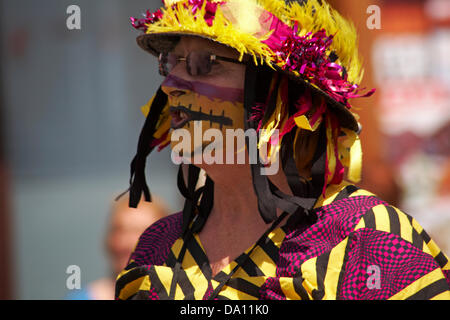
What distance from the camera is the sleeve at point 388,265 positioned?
64.3 inches

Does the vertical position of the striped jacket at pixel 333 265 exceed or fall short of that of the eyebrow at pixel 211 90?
it falls short

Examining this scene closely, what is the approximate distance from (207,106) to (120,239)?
1.69 metres

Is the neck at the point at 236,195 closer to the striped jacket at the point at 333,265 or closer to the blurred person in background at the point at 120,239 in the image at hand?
the striped jacket at the point at 333,265

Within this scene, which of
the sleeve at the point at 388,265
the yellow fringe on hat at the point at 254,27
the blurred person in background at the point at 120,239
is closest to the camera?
the sleeve at the point at 388,265

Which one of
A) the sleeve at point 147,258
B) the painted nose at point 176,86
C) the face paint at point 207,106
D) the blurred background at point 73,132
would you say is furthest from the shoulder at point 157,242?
the blurred background at point 73,132

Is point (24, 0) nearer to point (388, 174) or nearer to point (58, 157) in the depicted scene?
point (58, 157)

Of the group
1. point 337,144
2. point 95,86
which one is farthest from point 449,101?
point 337,144

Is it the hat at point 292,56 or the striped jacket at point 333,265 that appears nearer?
the striped jacket at point 333,265

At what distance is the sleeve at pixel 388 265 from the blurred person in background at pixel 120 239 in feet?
5.80

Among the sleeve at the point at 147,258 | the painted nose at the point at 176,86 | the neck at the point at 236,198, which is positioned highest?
the painted nose at the point at 176,86

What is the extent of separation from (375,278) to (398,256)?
0.08m

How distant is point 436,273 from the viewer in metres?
1.66

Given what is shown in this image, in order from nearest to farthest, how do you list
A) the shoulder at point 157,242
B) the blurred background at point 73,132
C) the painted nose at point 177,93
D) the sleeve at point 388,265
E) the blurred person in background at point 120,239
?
1. the sleeve at point 388,265
2. the painted nose at point 177,93
3. the shoulder at point 157,242
4. the blurred person in background at point 120,239
5. the blurred background at point 73,132

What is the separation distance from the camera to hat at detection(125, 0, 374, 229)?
1799mm
